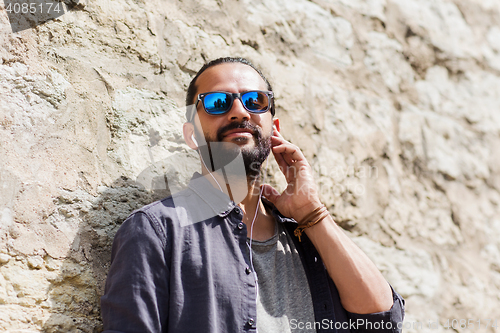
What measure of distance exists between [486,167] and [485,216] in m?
0.31

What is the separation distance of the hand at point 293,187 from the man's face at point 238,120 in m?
0.09

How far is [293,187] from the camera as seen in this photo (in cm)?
174

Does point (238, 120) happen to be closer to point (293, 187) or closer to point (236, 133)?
point (236, 133)

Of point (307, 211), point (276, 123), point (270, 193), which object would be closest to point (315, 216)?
point (307, 211)

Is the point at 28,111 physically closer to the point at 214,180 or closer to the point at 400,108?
the point at 214,180

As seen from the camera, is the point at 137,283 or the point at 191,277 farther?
the point at 191,277

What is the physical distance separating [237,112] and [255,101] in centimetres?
9

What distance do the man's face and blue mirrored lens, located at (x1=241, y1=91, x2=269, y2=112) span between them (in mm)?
23

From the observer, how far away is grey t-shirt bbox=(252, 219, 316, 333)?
4.83 feet

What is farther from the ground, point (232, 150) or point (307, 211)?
point (232, 150)

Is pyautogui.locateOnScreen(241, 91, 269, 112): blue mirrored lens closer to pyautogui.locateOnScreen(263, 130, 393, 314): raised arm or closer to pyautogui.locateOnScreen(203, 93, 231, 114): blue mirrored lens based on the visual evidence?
pyautogui.locateOnScreen(203, 93, 231, 114): blue mirrored lens

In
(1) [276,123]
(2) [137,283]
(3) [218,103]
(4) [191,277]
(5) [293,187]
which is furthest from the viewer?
(1) [276,123]

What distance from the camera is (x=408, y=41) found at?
8.73ft

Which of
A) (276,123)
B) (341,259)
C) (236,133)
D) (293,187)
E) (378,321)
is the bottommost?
(378,321)
